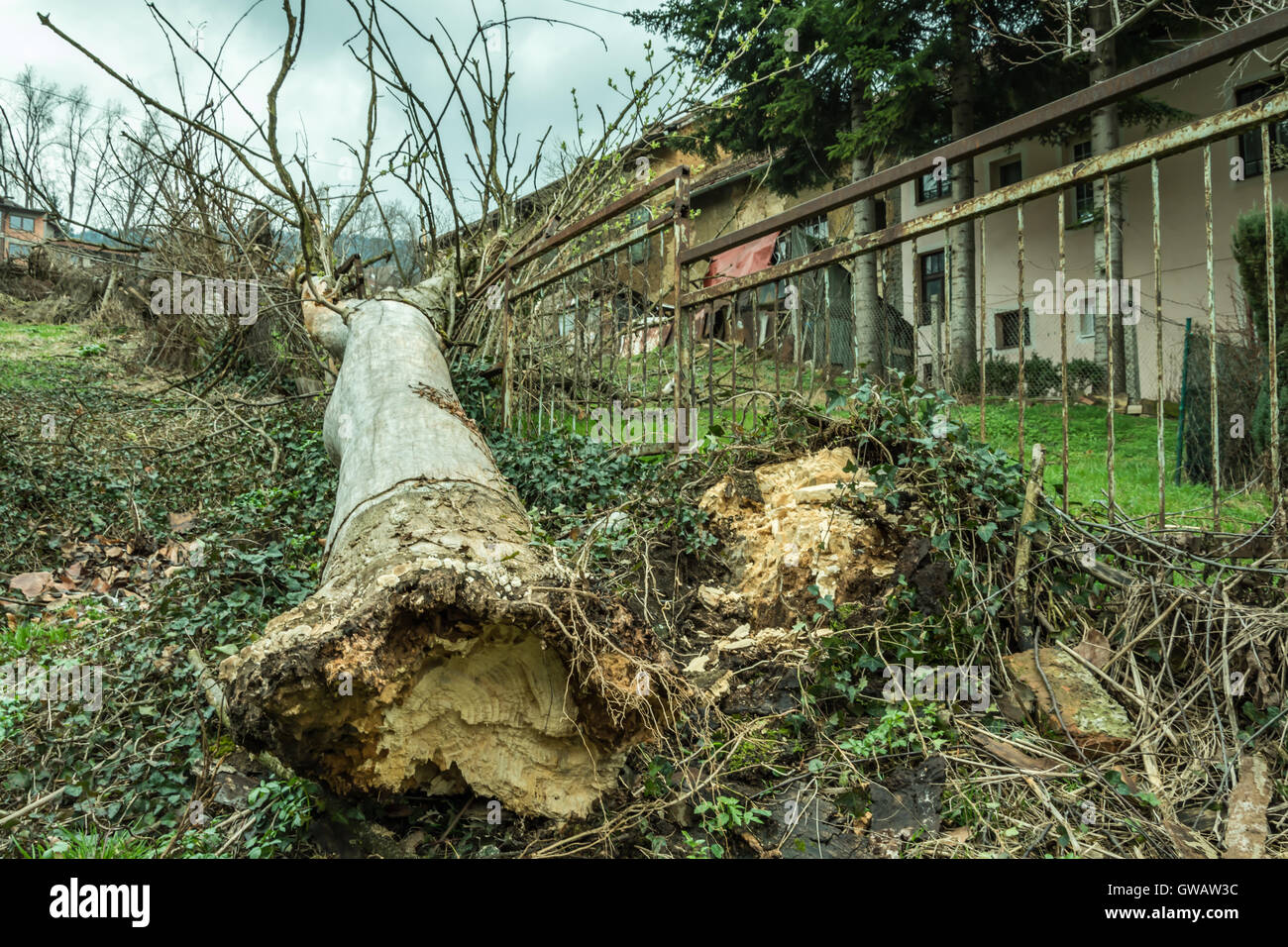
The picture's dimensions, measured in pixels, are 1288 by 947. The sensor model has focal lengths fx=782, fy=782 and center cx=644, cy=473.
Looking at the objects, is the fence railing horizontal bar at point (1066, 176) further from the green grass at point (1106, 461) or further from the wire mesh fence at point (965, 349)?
the green grass at point (1106, 461)

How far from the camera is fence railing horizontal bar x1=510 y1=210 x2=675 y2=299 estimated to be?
183 inches

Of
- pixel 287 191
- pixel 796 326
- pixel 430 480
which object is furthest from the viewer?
pixel 287 191

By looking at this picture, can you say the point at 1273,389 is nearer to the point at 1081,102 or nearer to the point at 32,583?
the point at 1081,102

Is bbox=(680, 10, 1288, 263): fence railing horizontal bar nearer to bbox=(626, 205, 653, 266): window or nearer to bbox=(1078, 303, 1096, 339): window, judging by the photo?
bbox=(626, 205, 653, 266): window

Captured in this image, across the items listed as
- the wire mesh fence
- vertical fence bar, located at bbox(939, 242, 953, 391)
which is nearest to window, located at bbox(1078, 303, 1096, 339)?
the wire mesh fence

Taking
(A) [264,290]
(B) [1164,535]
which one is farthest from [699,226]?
(B) [1164,535]

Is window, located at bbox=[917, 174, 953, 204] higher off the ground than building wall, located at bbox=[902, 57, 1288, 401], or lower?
higher

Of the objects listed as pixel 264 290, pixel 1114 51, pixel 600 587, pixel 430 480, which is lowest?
pixel 600 587

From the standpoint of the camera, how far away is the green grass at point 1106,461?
4.81 metres

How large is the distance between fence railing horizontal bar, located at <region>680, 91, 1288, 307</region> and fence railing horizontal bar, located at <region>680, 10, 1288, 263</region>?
0.17 m

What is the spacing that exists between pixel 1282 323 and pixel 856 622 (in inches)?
252
